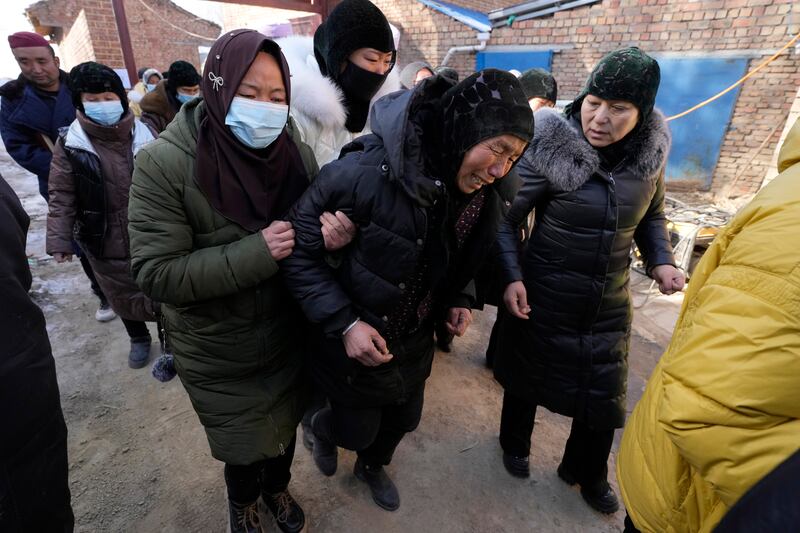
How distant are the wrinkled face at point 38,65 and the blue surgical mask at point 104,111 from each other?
1.20 metres

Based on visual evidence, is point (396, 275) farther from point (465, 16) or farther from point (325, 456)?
point (465, 16)

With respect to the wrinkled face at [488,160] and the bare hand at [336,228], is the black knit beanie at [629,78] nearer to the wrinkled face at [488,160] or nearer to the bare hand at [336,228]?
the wrinkled face at [488,160]

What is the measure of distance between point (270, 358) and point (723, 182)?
9067mm

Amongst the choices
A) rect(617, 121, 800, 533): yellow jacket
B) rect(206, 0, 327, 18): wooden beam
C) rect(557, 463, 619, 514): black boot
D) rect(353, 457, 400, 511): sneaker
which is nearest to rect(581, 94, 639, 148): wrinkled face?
rect(617, 121, 800, 533): yellow jacket

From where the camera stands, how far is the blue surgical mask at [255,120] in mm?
1366

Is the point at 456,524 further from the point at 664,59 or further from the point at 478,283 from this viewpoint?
the point at 664,59

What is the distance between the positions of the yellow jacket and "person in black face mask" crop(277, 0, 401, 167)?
1688mm

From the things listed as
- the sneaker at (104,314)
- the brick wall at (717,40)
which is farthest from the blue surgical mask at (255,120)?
the brick wall at (717,40)

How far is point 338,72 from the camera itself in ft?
7.18

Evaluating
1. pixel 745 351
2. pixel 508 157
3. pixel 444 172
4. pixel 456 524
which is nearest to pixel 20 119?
pixel 444 172

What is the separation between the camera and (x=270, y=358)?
5.40ft

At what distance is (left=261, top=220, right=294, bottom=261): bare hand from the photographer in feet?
4.57

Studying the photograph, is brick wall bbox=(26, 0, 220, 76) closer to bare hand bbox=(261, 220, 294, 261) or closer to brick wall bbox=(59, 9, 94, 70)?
brick wall bbox=(59, 9, 94, 70)

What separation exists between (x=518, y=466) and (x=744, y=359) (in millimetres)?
1805
